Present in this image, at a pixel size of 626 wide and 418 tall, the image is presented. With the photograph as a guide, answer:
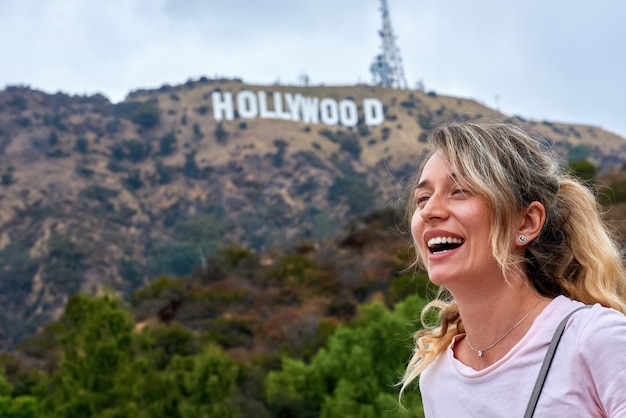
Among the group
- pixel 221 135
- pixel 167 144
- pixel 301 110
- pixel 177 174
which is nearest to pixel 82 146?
pixel 167 144

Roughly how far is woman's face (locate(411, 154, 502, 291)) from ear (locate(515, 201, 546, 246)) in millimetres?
88

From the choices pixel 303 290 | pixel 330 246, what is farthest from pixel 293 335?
pixel 330 246

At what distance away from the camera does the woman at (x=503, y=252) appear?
168 centimetres

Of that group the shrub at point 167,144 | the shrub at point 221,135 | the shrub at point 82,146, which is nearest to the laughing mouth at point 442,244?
the shrub at point 82,146

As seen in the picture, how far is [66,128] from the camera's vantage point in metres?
81.2

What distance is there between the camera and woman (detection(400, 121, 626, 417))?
5.50 ft

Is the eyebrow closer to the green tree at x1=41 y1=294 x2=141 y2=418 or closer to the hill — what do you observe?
the green tree at x1=41 y1=294 x2=141 y2=418

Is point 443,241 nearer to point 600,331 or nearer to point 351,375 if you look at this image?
point 600,331

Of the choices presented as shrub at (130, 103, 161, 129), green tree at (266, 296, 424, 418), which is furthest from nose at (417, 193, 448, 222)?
shrub at (130, 103, 161, 129)

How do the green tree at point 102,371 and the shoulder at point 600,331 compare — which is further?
the green tree at point 102,371

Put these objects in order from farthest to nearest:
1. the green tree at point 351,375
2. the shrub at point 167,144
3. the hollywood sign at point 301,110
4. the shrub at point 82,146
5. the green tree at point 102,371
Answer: the hollywood sign at point 301,110
the shrub at point 167,144
the shrub at point 82,146
the green tree at point 351,375
the green tree at point 102,371

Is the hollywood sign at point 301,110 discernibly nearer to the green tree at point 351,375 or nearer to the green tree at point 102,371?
the green tree at point 351,375

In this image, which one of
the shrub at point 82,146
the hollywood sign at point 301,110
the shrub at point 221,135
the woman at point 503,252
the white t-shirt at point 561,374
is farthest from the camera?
the hollywood sign at point 301,110

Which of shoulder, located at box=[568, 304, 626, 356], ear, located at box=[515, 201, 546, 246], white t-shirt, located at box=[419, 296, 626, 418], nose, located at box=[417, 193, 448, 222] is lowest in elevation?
white t-shirt, located at box=[419, 296, 626, 418]
